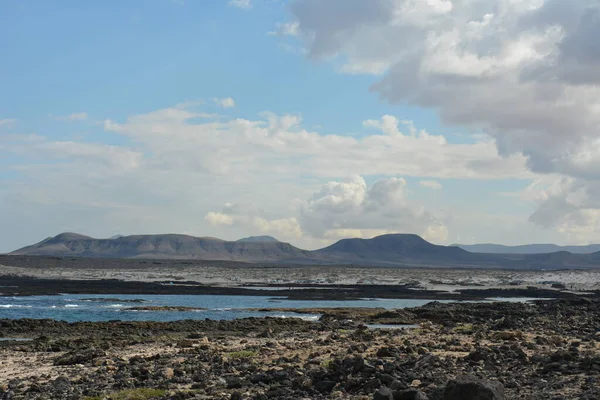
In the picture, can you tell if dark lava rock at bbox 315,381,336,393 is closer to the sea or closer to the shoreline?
the sea

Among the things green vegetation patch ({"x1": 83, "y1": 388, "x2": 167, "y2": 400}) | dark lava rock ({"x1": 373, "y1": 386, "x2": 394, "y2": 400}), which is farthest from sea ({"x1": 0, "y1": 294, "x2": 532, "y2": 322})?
dark lava rock ({"x1": 373, "y1": 386, "x2": 394, "y2": 400})

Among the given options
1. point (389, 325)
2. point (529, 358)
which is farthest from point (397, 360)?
point (389, 325)

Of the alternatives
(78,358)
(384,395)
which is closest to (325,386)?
(384,395)

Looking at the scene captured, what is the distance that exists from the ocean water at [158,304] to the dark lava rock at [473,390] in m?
32.8

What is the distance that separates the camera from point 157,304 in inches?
2345

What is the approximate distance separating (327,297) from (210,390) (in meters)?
54.5

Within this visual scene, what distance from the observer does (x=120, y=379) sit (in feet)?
61.3

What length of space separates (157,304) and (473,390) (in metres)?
49.2

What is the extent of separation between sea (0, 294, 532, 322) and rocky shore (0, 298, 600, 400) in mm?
10902

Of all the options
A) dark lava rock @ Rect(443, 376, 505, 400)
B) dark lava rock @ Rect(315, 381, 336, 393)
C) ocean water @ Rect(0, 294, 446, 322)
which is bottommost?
ocean water @ Rect(0, 294, 446, 322)

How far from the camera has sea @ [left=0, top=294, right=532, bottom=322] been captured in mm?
47188

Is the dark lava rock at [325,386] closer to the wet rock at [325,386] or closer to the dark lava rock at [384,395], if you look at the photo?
the wet rock at [325,386]

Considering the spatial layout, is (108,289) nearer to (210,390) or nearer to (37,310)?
(37,310)

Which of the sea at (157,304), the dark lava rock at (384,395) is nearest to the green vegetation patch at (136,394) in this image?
the dark lava rock at (384,395)
